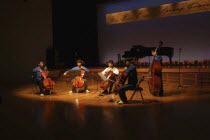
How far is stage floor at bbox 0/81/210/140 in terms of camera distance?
3303 millimetres

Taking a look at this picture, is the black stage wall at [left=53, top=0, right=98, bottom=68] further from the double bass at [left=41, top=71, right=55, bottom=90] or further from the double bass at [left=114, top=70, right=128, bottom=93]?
the double bass at [left=114, top=70, right=128, bottom=93]

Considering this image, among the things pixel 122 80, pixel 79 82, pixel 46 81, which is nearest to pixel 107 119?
pixel 122 80

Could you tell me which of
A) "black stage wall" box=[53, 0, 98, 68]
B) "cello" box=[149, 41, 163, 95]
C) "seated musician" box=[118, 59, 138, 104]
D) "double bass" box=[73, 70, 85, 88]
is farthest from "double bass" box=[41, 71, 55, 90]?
"black stage wall" box=[53, 0, 98, 68]

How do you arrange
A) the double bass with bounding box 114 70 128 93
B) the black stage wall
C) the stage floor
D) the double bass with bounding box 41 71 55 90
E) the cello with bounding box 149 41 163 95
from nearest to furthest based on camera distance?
the stage floor < the double bass with bounding box 114 70 128 93 < the cello with bounding box 149 41 163 95 < the double bass with bounding box 41 71 55 90 < the black stage wall

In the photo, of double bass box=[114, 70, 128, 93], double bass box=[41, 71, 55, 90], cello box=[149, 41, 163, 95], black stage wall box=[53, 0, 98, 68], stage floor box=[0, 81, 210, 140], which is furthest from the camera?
black stage wall box=[53, 0, 98, 68]

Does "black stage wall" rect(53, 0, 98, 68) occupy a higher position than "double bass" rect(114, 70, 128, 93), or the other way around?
"black stage wall" rect(53, 0, 98, 68)

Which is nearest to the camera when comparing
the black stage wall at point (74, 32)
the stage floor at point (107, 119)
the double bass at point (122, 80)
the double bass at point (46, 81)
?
the stage floor at point (107, 119)

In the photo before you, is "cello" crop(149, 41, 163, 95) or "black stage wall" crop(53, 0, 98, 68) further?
"black stage wall" crop(53, 0, 98, 68)

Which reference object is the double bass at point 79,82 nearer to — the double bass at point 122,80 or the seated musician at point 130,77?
the double bass at point 122,80

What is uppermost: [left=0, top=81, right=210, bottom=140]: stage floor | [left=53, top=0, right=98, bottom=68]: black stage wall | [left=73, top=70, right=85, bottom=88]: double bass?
[left=53, top=0, right=98, bottom=68]: black stage wall

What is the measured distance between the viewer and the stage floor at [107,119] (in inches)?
130

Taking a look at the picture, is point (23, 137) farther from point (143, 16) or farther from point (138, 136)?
point (143, 16)

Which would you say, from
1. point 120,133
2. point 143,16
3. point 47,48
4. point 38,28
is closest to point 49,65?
point 47,48

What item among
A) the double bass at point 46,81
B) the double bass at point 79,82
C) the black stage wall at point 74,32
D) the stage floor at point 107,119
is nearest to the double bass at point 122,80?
the stage floor at point 107,119
